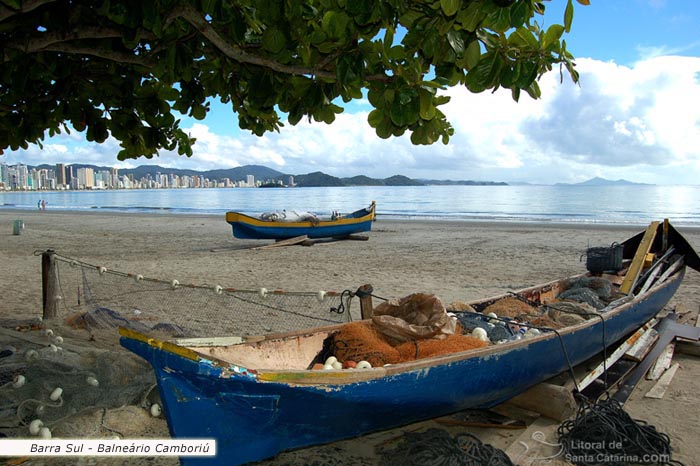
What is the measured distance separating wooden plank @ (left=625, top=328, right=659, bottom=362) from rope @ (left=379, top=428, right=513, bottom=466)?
2.83 m

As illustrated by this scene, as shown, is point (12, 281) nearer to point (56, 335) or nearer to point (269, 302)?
Answer: point (56, 335)

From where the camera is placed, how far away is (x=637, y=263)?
716 centimetres

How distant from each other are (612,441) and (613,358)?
6.00 feet

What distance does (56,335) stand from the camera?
20.5 ft

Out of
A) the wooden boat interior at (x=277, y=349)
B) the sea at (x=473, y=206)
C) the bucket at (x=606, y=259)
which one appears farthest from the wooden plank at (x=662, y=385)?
the sea at (x=473, y=206)

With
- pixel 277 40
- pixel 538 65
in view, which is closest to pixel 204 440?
pixel 277 40

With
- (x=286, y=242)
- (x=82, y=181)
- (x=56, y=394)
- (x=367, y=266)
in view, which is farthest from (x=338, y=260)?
(x=82, y=181)

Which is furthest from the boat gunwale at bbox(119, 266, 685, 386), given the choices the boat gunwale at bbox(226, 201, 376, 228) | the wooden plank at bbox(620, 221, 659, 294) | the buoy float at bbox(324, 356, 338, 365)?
the boat gunwale at bbox(226, 201, 376, 228)

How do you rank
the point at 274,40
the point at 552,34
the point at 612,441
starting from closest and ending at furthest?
the point at 552,34
the point at 274,40
the point at 612,441

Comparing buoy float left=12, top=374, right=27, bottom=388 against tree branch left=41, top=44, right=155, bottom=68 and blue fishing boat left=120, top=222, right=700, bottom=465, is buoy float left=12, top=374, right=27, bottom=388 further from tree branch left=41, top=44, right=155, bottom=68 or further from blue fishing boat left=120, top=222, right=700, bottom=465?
tree branch left=41, top=44, right=155, bottom=68

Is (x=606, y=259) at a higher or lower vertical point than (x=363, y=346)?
higher

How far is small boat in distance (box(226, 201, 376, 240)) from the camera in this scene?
16344mm

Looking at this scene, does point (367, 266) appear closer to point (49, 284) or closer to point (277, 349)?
point (49, 284)

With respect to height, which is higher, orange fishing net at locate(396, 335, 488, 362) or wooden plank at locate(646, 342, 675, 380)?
orange fishing net at locate(396, 335, 488, 362)
